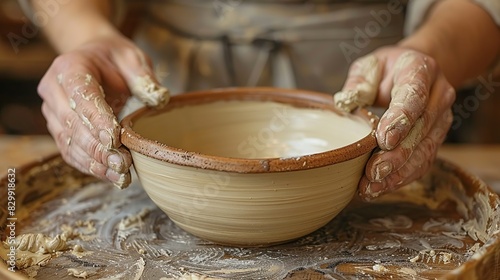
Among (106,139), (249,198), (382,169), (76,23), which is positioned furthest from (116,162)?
(76,23)

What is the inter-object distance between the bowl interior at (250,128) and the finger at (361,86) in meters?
0.02

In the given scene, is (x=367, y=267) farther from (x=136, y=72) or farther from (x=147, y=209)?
(x=136, y=72)

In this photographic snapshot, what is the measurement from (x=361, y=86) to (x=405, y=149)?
0.42 feet

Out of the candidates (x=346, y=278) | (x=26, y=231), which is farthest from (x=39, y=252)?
(x=346, y=278)

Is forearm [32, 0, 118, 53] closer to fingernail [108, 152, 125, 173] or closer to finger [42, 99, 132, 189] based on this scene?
finger [42, 99, 132, 189]

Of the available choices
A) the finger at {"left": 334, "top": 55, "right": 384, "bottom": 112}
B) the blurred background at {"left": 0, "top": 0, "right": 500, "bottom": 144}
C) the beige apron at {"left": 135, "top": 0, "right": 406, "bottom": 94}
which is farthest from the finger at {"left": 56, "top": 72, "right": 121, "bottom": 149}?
the blurred background at {"left": 0, "top": 0, "right": 500, "bottom": 144}

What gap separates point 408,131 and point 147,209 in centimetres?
36

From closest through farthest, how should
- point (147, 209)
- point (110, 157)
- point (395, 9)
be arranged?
point (110, 157)
point (147, 209)
point (395, 9)

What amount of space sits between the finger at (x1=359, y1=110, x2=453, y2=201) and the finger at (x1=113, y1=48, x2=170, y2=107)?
0.93 ft

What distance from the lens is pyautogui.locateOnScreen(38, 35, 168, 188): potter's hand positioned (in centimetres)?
70

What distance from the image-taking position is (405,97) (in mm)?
714

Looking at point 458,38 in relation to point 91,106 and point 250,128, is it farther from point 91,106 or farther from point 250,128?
point 91,106

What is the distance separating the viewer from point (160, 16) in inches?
46.6

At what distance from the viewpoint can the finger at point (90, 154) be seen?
0.70 m
